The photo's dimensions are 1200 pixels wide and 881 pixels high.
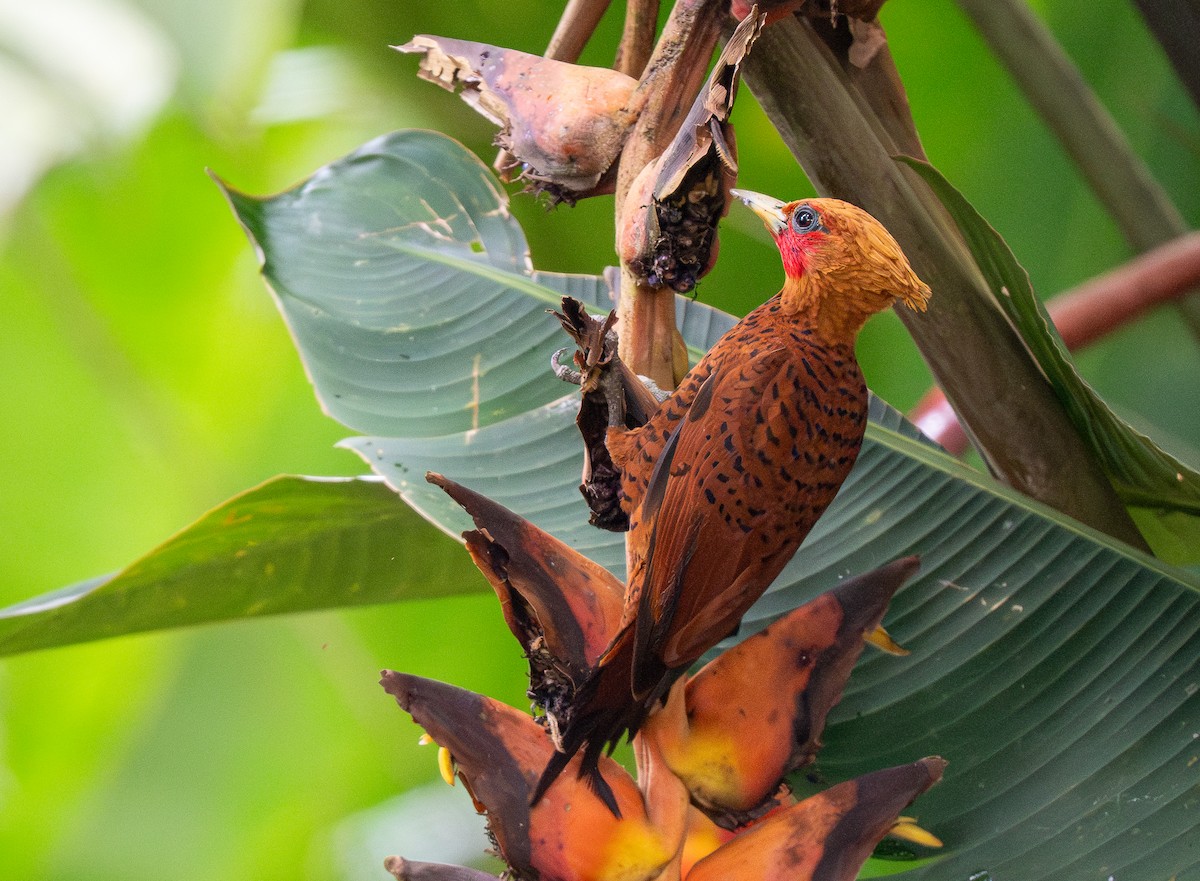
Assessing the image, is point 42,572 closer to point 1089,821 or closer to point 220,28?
point 220,28

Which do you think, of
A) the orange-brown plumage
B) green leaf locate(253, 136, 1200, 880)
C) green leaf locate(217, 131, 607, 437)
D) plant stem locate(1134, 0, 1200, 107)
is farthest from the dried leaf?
plant stem locate(1134, 0, 1200, 107)

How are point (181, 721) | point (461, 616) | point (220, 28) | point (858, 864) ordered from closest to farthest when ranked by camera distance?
point (858, 864) < point (220, 28) < point (461, 616) < point (181, 721)

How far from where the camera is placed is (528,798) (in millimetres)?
268

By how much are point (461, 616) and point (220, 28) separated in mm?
569

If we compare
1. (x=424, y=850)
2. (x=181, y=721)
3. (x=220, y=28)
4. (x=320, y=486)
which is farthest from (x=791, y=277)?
(x=181, y=721)

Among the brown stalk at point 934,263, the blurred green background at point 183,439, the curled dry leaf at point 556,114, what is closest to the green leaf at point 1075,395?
the brown stalk at point 934,263

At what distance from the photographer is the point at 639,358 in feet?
1.03

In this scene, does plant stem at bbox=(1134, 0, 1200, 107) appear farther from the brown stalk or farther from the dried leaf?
the dried leaf

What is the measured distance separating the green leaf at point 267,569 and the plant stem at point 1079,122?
53cm

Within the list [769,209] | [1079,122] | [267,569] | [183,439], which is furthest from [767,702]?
[183,439]

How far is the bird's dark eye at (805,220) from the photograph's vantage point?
0.98ft

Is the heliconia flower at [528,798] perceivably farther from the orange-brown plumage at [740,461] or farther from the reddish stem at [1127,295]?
the reddish stem at [1127,295]

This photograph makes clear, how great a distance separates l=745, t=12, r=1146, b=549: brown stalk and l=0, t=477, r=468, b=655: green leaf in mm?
276

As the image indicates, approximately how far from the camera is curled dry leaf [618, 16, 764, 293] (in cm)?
25
